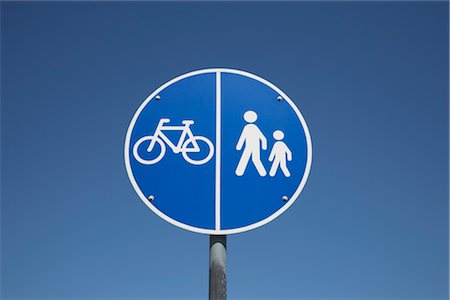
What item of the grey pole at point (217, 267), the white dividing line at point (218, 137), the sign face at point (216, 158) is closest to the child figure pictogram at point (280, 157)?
the sign face at point (216, 158)

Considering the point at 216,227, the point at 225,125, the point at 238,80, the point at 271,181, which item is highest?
the point at 238,80

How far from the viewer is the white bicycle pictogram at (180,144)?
224 cm

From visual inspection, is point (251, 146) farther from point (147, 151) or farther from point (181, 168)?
point (147, 151)

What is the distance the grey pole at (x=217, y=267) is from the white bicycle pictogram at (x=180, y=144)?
0.27 meters

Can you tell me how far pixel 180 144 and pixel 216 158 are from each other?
0.13m

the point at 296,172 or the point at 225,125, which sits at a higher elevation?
the point at 225,125

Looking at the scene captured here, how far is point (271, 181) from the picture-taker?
2.25 m

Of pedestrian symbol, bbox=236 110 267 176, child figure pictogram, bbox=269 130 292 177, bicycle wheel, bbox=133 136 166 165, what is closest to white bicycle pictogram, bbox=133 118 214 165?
bicycle wheel, bbox=133 136 166 165

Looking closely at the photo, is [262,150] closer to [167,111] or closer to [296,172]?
[296,172]

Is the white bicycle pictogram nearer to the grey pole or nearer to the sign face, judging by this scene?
the sign face

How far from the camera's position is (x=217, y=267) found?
2238mm

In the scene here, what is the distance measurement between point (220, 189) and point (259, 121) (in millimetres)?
273

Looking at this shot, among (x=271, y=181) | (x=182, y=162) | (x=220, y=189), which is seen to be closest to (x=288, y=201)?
(x=271, y=181)

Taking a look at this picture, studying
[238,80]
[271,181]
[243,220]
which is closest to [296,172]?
[271,181]
